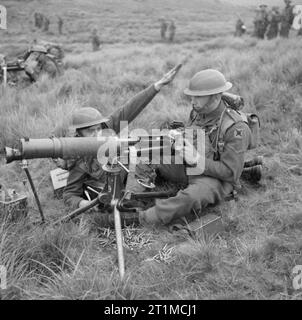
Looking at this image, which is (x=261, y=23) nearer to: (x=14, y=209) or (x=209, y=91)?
(x=209, y=91)

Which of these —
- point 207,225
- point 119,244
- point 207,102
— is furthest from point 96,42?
point 119,244

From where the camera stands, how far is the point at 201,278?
3.30 meters

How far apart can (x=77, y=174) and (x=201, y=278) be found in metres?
1.79

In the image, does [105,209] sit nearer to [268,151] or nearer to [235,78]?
[268,151]

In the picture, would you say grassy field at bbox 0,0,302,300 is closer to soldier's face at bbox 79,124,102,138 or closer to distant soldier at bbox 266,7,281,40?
soldier's face at bbox 79,124,102,138

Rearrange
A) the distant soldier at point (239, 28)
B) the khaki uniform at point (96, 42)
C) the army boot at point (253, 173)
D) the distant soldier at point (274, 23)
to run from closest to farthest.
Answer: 1. the army boot at point (253, 173)
2. the distant soldier at point (274, 23)
3. the khaki uniform at point (96, 42)
4. the distant soldier at point (239, 28)

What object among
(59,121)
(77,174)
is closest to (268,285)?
(77,174)

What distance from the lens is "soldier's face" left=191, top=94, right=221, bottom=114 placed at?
420 cm

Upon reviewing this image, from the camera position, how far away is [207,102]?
4211 millimetres

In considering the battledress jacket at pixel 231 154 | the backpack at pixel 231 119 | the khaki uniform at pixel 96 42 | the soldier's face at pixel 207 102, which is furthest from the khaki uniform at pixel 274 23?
the battledress jacket at pixel 231 154

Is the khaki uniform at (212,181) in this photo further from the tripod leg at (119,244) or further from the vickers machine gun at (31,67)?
the vickers machine gun at (31,67)

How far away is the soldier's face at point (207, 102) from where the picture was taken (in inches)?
165

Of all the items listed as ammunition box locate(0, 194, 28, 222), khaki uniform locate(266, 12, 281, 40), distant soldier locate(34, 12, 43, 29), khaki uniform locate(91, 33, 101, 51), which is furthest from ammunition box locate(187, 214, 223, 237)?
distant soldier locate(34, 12, 43, 29)

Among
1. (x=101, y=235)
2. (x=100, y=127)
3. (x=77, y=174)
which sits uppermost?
(x=100, y=127)
